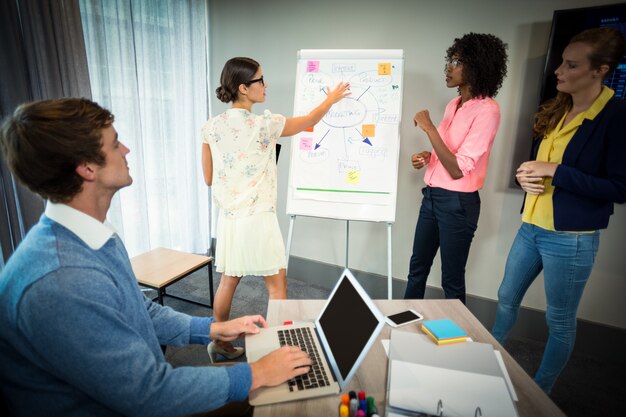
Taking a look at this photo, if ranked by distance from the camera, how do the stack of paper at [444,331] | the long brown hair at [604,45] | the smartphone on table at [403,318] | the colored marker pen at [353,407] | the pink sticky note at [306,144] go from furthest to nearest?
the pink sticky note at [306,144]
the long brown hair at [604,45]
the smartphone on table at [403,318]
the stack of paper at [444,331]
the colored marker pen at [353,407]

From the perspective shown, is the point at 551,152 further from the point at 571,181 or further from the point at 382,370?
the point at 382,370

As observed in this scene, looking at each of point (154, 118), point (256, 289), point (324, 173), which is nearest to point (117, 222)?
point (154, 118)

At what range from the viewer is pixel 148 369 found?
72 centimetres

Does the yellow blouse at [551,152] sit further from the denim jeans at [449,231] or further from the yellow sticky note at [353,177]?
the yellow sticky note at [353,177]

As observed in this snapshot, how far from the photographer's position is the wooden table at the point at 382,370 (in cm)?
80

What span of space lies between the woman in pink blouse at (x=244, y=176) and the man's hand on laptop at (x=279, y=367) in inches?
38.4

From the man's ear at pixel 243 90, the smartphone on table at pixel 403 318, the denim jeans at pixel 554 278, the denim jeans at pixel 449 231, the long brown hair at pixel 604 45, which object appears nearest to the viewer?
the smartphone on table at pixel 403 318

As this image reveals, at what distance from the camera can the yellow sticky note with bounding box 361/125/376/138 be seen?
2.14m

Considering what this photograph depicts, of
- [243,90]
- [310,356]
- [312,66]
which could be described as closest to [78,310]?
[310,356]

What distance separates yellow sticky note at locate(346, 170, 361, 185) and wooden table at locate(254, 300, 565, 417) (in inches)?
41.2

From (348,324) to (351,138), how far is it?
58.2 inches

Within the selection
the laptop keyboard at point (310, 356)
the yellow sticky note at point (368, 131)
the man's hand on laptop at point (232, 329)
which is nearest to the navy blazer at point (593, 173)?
the yellow sticky note at point (368, 131)

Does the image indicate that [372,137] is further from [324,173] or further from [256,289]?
[256,289]

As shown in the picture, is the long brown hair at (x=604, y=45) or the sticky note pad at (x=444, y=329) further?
the long brown hair at (x=604, y=45)
